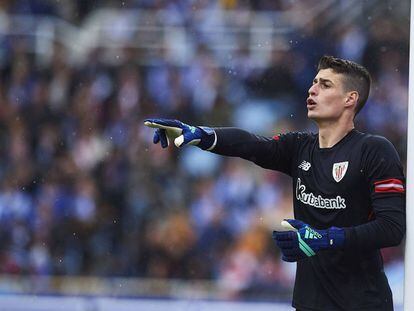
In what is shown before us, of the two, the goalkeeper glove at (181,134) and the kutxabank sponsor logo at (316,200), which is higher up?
the goalkeeper glove at (181,134)

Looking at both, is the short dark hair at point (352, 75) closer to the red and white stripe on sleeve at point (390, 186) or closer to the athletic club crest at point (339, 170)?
the athletic club crest at point (339, 170)

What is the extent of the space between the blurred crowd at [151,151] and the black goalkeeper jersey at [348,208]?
12.8ft

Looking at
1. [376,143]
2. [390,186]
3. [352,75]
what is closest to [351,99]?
[352,75]

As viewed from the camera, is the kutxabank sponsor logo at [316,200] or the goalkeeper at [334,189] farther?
the kutxabank sponsor logo at [316,200]

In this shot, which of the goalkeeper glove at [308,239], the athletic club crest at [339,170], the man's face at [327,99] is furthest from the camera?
the man's face at [327,99]

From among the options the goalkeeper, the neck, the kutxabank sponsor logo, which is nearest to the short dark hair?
the goalkeeper

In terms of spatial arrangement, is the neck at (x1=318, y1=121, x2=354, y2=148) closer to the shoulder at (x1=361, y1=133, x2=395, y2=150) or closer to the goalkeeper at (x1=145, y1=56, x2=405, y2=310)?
the goalkeeper at (x1=145, y1=56, x2=405, y2=310)

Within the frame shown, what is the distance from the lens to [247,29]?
7973 mm

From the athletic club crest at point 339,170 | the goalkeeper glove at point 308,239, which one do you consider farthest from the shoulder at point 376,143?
the goalkeeper glove at point 308,239

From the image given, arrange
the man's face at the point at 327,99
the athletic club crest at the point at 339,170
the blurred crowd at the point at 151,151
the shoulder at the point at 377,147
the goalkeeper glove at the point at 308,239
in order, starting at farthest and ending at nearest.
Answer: the blurred crowd at the point at 151,151 < the man's face at the point at 327,99 < the athletic club crest at the point at 339,170 < the shoulder at the point at 377,147 < the goalkeeper glove at the point at 308,239

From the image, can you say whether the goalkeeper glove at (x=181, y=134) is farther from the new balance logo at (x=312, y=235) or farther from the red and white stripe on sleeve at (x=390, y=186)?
the red and white stripe on sleeve at (x=390, y=186)

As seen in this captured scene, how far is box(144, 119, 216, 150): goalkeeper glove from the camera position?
3.44 meters

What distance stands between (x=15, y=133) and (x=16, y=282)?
1432 mm

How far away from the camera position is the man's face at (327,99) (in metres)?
3.60
